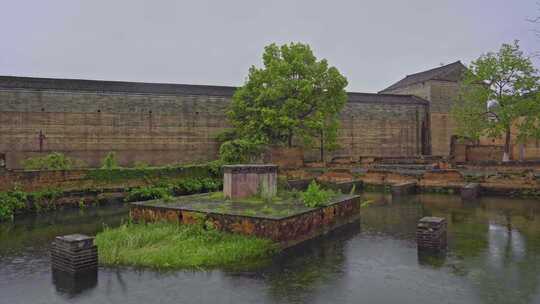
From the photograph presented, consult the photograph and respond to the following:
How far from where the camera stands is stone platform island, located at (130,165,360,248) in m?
7.33

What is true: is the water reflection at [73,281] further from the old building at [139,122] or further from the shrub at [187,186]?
the old building at [139,122]

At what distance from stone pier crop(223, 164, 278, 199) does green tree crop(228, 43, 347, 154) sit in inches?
467

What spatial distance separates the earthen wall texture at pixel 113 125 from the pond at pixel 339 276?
14.6 m

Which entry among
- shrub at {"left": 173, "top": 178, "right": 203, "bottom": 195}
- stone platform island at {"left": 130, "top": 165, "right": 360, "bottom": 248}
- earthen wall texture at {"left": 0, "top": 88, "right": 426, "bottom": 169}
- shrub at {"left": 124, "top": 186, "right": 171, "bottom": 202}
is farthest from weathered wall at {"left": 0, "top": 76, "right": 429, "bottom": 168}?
stone platform island at {"left": 130, "top": 165, "right": 360, "bottom": 248}

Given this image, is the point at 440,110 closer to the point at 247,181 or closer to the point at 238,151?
the point at 238,151

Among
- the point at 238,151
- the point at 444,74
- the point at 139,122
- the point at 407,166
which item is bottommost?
the point at 407,166

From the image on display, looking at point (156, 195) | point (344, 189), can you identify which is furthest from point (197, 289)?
point (344, 189)

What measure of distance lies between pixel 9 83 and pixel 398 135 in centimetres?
2570

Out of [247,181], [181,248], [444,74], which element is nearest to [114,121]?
[247,181]

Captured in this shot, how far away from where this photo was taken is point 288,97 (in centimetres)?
2317

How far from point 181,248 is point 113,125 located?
18.8m

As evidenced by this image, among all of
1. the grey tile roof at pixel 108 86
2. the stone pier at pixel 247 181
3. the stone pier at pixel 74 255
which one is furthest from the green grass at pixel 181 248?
the grey tile roof at pixel 108 86

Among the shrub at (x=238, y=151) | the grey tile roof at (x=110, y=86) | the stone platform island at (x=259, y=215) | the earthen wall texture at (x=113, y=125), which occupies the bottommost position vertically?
the stone platform island at (x=259, y=215)

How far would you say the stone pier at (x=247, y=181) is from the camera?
10000 millimetres
